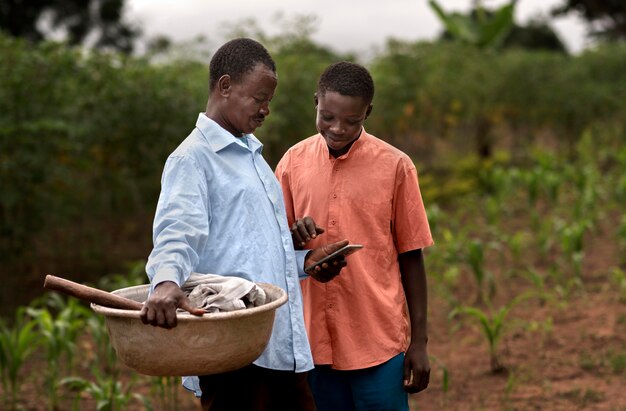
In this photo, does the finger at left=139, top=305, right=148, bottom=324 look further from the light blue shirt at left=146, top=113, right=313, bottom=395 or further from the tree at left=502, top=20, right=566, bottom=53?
the tree at left=502, top=20, right=566, bottom=53

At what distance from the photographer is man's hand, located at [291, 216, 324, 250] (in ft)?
8.18

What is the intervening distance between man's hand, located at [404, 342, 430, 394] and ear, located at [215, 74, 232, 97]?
0.98 meters

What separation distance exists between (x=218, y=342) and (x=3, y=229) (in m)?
5.45

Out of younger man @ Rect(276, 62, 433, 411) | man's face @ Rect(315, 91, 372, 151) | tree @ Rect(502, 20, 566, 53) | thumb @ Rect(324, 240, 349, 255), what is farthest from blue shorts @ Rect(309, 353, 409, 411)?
tree @ Rect(502, 20, 566, 53)

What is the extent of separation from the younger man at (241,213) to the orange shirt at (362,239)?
0.74 ft

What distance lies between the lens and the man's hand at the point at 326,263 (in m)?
2.44

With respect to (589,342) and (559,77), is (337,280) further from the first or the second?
(559,77)

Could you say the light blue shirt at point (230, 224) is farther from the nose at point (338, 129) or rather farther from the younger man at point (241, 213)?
the nose at point (338, 129)

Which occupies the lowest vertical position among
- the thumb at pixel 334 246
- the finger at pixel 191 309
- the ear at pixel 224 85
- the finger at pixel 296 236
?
the finger at pixel 191 309

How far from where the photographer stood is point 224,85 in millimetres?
2346

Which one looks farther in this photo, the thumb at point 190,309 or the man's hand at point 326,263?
the man's hand at point 326,263

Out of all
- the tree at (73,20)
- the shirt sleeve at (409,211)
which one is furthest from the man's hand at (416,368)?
the tree at (73,20)

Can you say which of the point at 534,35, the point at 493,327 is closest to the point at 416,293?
the point at 493,327

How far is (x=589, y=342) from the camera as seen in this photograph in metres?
5.46
